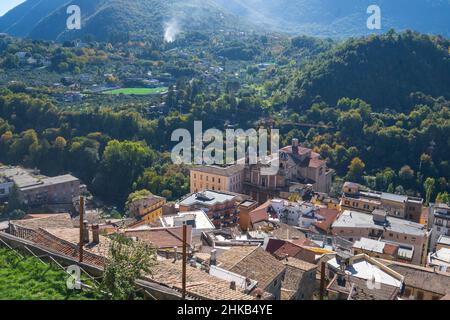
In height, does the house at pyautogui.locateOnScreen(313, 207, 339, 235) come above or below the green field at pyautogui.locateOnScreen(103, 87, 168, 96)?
below

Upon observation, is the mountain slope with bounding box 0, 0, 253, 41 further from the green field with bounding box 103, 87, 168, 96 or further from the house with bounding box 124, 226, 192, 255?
the house with bounding box 124, 226, 192, 255

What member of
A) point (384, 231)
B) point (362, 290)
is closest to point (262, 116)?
point (384, 231)

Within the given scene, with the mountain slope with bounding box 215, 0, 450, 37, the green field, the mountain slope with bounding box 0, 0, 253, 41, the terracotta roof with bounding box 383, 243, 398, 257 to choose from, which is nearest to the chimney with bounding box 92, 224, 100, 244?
the terracotta roof with bounding box 383, 243, 398, 257

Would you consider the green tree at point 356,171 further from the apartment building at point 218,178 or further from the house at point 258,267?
the house at point 258,267
